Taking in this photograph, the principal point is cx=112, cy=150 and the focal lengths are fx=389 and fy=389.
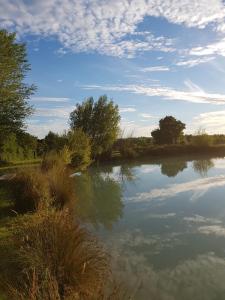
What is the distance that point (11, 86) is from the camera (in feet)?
80.9

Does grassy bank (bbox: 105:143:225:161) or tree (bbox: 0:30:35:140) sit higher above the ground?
tree (bbox: 0:30:35:140)

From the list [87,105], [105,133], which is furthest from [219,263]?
[87,105]

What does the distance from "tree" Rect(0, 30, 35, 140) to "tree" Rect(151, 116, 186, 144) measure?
4491cm

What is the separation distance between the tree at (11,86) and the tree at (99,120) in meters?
23.6

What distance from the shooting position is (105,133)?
50938 mm

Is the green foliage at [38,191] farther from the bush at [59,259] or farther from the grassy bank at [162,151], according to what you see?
the grassy bank at [162,151]

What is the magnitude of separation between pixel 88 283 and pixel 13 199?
731 cm

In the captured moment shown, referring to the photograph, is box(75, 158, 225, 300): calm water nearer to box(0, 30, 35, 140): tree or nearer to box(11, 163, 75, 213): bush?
box(11, 163, 75, 213): bush

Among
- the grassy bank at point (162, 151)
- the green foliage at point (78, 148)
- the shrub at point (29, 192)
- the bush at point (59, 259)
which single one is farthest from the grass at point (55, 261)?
the grassy bank at point (162, 151)

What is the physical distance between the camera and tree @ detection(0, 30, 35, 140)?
24.0m

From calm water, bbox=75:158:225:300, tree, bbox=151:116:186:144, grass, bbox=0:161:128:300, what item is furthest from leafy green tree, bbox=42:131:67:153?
tree, bbox=151:116:186:144

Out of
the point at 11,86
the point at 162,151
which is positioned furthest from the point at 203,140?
the point at 11,86

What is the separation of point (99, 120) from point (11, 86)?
2775 cm

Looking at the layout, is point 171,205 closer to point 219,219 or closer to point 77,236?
point 219,219
